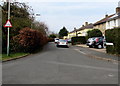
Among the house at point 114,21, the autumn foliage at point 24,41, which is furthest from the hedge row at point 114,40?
the house at point 114,21

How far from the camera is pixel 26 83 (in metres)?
5.23

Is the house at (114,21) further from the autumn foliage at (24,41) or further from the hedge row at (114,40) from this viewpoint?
the autumn foliage at (24,41)

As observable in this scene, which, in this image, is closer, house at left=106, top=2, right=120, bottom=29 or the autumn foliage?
the autumn foliage

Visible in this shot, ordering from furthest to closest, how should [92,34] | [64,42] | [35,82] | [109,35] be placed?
1. [92,34]
2. [64,42]
3. [109,35]
4. [35,82]

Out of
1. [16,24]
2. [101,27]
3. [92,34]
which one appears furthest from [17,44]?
[101,27]

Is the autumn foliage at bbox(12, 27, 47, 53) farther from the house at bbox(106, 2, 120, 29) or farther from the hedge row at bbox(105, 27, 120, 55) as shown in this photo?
the house at bbox(106, 2, 120, 29)

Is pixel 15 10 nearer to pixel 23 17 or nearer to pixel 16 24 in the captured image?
pixel 23 17

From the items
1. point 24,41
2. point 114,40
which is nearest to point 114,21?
point 114,40

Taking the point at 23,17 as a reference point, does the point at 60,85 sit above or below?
below

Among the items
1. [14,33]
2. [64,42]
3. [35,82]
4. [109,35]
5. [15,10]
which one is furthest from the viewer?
[64,42]

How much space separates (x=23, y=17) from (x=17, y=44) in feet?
21.0

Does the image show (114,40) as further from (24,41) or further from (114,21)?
(114,21)

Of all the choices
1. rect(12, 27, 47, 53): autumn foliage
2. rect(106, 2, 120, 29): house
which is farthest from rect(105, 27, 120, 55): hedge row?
rect(106, 2, 120, 29): house

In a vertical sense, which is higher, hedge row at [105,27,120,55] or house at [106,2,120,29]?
house at [106,2,120,29]
